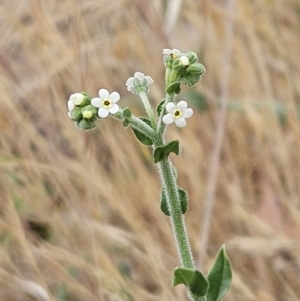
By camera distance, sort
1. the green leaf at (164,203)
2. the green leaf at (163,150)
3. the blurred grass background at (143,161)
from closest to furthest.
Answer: the green leaf at (163,150) → the green leaf at (164,203) → the blurred grass background at (143,161)

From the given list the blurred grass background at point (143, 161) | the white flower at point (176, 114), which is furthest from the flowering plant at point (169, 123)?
the blurred grass background at point (143, 161)

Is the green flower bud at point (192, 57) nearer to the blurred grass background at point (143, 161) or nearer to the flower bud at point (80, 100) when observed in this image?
the flower bud at point (80, 100)

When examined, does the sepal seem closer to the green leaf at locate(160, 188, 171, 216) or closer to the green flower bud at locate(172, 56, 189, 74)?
the green leaf at locate(160, 188, 171, 216)

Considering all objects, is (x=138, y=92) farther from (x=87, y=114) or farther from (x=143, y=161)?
(x=143, y=161)

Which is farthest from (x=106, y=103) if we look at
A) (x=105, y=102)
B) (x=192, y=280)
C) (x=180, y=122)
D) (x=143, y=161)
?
(x=143, y=161)

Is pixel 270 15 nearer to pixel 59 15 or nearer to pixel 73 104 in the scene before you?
pixel 59 15

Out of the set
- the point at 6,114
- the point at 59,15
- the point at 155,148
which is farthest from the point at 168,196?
the point at 59,15

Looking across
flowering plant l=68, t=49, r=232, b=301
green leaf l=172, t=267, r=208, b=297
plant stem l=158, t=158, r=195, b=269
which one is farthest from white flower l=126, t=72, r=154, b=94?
green leaf l=172, t=267, r=208, b=297
